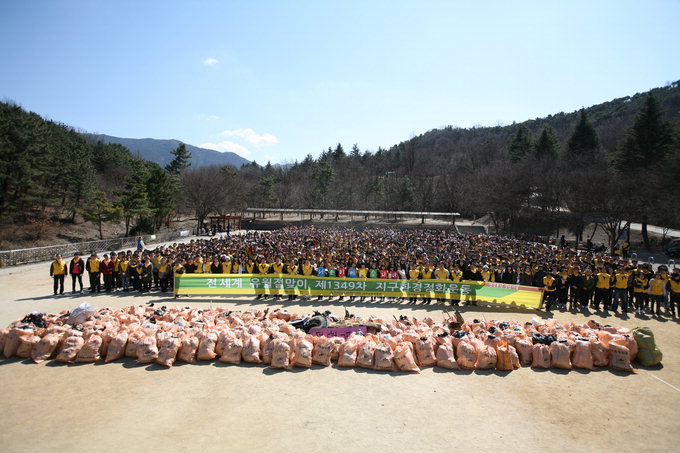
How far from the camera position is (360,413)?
6105 millimetres

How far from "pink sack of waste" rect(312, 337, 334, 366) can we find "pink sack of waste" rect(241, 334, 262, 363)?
126 cm

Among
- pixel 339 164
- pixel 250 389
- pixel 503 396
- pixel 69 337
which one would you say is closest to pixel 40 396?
pixel 69 337

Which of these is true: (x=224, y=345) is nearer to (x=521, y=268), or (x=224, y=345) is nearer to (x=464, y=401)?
(x=464, y=401)

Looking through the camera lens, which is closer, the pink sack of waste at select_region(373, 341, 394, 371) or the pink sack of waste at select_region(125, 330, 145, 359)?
the pink sack of waste at select_region(373, 341, 394, 371)

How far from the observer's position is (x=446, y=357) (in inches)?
305

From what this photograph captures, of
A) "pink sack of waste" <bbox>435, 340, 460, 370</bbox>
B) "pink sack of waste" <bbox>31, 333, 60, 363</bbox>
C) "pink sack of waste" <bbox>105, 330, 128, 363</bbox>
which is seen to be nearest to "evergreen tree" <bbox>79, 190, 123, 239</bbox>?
"pink sack of waste" <bbox>31, 333, 60, 363</bbox>

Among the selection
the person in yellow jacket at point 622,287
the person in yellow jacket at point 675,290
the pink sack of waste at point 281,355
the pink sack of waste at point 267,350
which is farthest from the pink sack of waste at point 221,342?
the person in yellow jacket at point 675,290

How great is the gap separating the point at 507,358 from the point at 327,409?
4.11 metres

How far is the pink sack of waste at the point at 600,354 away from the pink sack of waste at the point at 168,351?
9.27 meters

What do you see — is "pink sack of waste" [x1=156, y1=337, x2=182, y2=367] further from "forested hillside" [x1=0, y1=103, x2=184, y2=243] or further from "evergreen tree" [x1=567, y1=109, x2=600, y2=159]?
"evergreen tree" [x1=567, y1=109, x2=600, y2=159]

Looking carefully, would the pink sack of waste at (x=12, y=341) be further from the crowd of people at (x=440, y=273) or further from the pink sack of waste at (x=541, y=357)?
the pink sack of waste at (x=541, y=357)

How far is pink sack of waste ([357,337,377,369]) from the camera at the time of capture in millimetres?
7703

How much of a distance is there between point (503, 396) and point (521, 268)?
30.1 feet

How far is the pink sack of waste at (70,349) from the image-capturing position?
7777 millimetres
